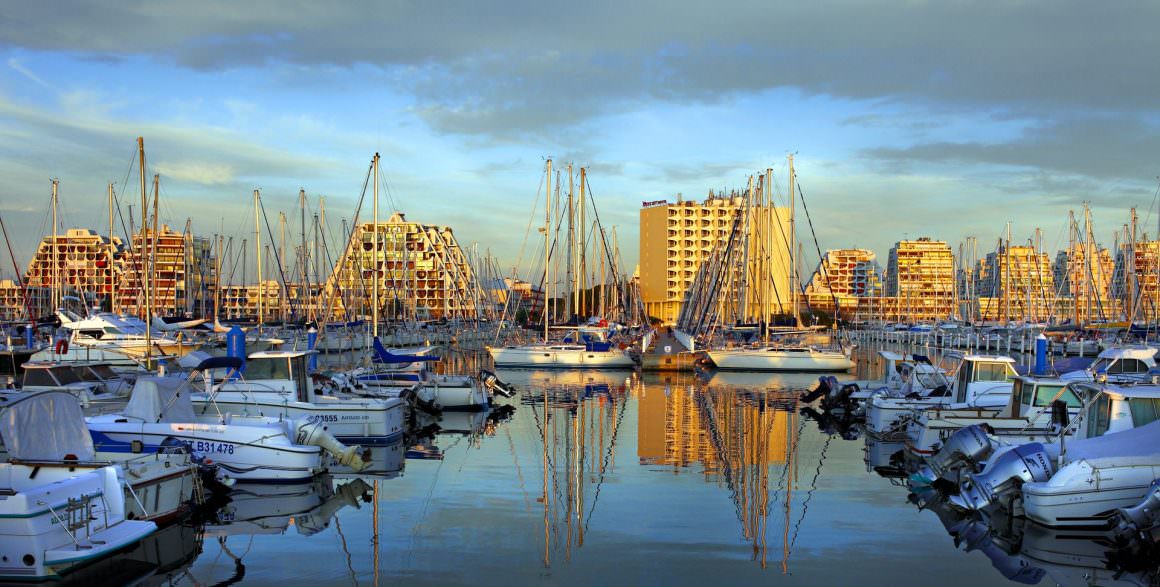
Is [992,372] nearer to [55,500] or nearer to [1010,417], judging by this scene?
[1010,417]

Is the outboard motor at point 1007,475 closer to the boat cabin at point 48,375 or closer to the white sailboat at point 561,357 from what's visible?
the boat cabin at point 48,375

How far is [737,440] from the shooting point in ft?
85.9

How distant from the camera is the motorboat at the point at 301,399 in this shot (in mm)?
24078

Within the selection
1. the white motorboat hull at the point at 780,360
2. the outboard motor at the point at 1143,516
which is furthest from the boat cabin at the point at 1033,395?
the white motorboat hull at the point at 780,360

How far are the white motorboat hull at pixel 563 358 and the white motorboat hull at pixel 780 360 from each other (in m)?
5.17

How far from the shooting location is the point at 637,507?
17.4 meters

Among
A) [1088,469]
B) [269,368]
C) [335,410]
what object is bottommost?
[335,410]

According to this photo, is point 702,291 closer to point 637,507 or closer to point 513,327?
point 513,327

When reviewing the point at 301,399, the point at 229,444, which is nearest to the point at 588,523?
the point at 229,444

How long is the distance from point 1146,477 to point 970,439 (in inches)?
164

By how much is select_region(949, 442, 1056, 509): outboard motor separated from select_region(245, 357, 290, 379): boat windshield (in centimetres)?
1595

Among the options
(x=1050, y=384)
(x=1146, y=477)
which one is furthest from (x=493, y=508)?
(x=1050, y=384)

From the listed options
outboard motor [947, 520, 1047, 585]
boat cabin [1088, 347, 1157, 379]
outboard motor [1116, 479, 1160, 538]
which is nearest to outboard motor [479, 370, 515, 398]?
boat cabin [1088, 347, 1157, 379]

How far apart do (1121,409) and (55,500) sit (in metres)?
16.3
